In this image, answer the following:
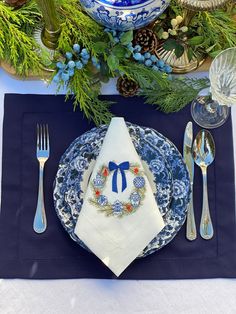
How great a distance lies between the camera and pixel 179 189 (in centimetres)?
61

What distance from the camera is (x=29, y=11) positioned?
24.4 inches

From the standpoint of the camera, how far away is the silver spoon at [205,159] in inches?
24.5

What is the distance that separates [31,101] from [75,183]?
0.46 ft

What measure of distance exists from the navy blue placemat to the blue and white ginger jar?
127 mm

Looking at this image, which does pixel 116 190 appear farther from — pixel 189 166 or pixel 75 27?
pixel 75 27

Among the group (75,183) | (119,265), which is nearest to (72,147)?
(75,183)

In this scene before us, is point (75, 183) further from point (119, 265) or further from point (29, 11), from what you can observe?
point (29, 11)

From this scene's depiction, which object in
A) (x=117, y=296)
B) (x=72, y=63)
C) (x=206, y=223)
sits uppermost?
(x=72, y=63)

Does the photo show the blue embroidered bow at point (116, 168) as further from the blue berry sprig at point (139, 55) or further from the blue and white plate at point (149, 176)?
the blue berry sprig at point (139, 55)

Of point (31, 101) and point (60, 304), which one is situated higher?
point (31, 101)

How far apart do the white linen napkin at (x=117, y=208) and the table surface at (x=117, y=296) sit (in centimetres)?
5

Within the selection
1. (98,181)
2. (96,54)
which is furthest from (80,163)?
(96,54)

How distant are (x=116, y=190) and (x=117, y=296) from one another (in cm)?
15

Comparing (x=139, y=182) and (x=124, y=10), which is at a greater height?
(x=124, y=10)
